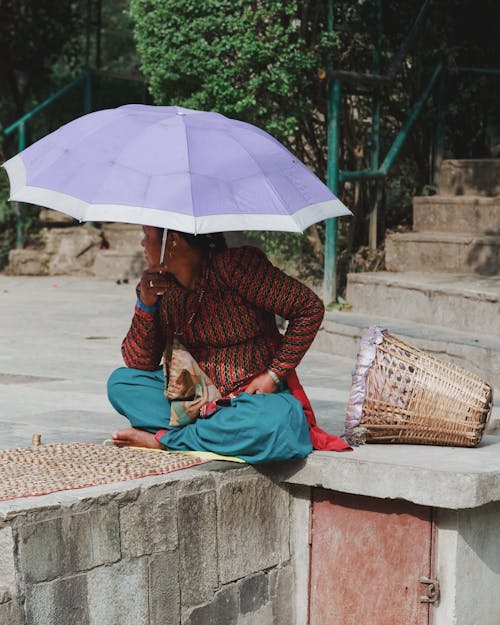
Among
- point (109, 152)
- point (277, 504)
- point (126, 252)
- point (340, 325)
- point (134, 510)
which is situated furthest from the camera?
point (126, 252)

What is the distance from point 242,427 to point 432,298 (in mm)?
4137

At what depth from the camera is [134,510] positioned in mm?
4156

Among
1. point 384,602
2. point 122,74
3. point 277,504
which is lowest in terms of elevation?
point 384,602

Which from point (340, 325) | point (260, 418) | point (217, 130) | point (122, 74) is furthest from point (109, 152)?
point (122, 74)

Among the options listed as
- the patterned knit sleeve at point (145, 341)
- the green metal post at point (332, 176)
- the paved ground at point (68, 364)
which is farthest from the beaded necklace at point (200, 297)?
the green metal post at point (332, 176)

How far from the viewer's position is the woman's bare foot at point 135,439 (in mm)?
4840

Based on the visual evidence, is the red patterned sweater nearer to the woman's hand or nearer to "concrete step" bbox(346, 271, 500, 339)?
the woman's hand

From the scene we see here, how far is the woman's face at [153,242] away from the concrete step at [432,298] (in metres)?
3.69

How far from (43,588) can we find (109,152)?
160 centimetres

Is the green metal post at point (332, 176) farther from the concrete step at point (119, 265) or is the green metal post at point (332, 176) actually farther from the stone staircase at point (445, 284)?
the concrete step at point (119, 265)

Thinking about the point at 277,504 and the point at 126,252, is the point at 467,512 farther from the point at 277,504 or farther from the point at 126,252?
the point at 126,252

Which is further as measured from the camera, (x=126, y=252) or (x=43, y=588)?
(x=126, y=252)

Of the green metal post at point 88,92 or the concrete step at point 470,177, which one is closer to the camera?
the concrete step at point 470,177

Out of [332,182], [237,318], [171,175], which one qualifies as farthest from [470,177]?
[171,175]
